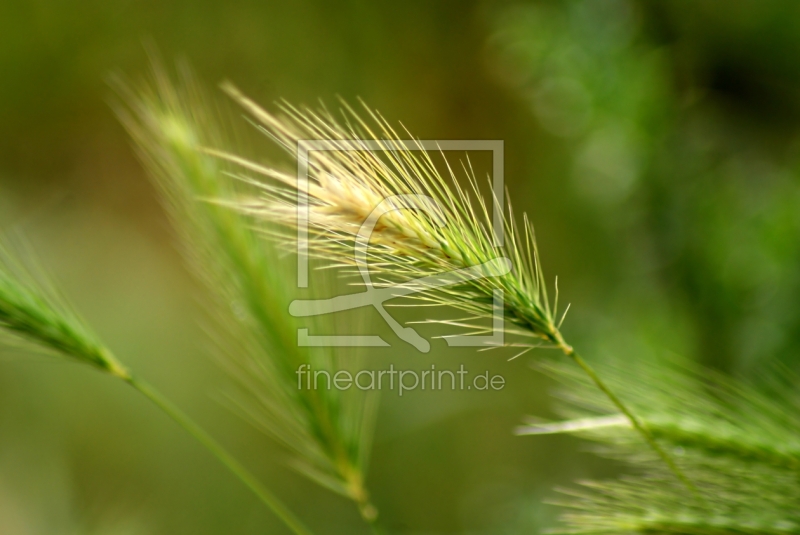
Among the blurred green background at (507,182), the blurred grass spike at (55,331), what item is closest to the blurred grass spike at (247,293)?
the blurred grass spike at (55,331)

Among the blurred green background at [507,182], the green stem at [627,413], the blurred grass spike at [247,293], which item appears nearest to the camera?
the green stem at [627,413]

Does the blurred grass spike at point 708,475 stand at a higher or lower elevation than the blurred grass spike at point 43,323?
lower

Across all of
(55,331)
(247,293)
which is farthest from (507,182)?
(55,331)

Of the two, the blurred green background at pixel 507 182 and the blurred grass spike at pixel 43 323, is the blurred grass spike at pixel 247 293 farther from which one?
the blurred green background at pixel 507 182

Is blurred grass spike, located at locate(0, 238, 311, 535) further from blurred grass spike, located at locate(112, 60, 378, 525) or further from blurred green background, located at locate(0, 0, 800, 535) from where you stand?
blurred green background, located at locate(0, 0, 800, 535)

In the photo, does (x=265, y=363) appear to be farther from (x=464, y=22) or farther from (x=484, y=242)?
(x=464, y=22)

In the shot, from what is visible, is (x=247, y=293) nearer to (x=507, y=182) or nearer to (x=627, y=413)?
(x=627, y=413)

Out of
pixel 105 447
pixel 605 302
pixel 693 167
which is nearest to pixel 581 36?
pixel 693 167

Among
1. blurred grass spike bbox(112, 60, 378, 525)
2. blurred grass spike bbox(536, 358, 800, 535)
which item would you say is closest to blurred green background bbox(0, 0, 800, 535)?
blurred grass spike bbox(536, 358, 800, 535)
